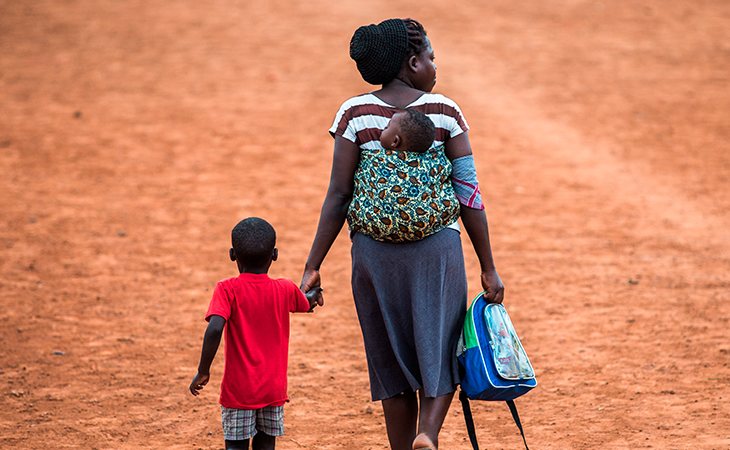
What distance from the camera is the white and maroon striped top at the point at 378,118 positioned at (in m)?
3.85

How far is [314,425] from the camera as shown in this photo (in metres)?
5.54

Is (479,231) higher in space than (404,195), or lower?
lower

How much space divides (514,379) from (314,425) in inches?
72.4

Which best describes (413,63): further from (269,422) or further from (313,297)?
(269,422)

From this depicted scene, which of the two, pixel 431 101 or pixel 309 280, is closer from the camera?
pixel 431 101

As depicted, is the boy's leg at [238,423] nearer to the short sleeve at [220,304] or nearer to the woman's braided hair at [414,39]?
the short sleeve at [220,304]

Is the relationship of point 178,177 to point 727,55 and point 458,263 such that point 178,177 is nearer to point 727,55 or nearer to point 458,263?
point 458,263

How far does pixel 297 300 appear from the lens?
4.08 m

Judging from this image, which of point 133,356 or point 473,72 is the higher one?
point 473,72

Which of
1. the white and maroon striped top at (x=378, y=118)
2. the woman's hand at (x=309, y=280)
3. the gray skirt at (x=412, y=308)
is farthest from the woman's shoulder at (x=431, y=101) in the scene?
the woman's hand at (x=309, y=280)

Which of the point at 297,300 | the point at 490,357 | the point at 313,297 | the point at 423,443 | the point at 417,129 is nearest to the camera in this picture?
the point at 417,129

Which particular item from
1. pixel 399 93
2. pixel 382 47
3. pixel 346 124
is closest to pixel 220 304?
pixel 346 124

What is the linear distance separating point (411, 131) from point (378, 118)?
0.18 m

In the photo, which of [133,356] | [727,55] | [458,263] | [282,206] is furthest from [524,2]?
[458,263]
